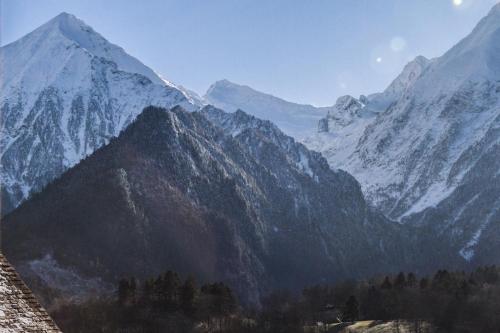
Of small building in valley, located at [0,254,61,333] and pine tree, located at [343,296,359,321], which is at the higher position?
small building in valley, located at [0,254,61,333]

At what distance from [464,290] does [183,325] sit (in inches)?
2750

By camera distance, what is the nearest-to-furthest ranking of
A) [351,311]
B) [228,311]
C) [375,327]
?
1. [375,327]
2. [228,311]
3. [351,311]

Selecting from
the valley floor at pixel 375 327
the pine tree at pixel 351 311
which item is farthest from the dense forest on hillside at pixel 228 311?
the valley floor at pixel 375 327

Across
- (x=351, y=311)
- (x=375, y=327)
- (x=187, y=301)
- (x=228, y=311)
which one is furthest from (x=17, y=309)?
(x=351, y=311)

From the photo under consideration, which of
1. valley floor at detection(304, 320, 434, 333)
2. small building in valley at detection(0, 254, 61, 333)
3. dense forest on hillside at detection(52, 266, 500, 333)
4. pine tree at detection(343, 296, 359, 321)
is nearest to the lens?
small building in valley at detection(0, 254, 61, 333)

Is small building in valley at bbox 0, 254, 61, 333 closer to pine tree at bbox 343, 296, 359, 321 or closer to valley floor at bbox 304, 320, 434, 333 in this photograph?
valley floor at bbox 304, 320, 434, 333

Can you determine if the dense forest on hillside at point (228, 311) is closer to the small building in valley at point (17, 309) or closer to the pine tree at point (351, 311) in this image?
the pine tree at point (351, 311)

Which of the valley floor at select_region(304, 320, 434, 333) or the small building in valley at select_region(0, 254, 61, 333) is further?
the valley floor at select_region(304, 320, 434, 333)

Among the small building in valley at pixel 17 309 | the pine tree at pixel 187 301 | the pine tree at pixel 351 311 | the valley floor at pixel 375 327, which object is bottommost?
the valley floor at pixel 375 327

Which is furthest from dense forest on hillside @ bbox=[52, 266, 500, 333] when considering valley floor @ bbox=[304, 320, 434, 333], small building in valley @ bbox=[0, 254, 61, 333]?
small building in valley @ bbox=[0, 254, 61, 333]

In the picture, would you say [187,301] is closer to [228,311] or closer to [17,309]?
[228,311]

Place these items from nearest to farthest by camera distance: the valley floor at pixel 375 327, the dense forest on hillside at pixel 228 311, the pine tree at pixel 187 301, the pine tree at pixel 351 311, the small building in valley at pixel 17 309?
the small building in valley at pixel 17 309
the dense forest on hillside at pixel 228 311
the valley floor at pixel 375 327
the pine tree at pixel 187 301
the pine tree at pixel 351 311

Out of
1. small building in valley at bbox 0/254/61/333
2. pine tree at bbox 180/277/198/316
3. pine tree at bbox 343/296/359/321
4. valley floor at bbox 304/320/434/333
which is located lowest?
valley floor at bbox 304/320/434/333

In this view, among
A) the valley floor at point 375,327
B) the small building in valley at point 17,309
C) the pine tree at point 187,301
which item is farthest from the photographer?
the pine tree at point 187,301
